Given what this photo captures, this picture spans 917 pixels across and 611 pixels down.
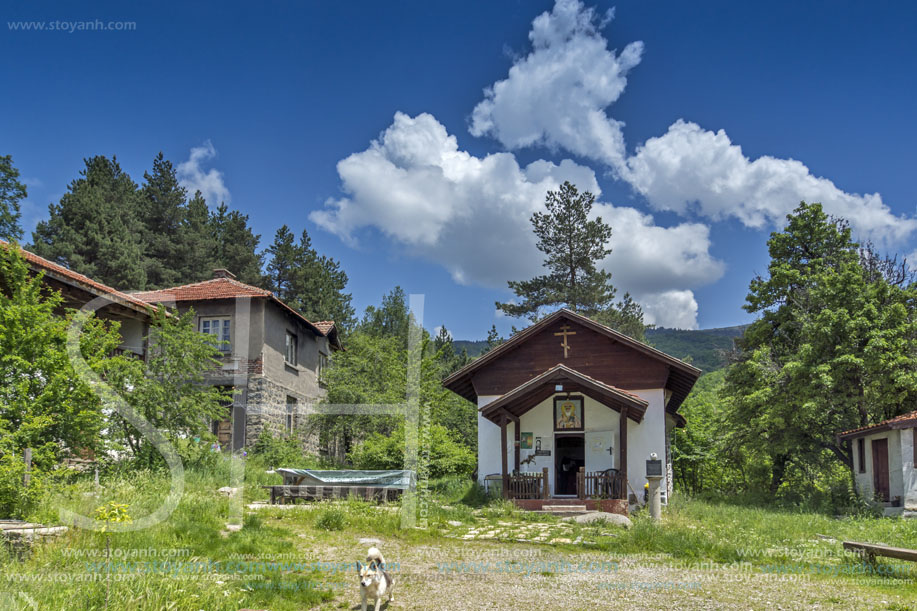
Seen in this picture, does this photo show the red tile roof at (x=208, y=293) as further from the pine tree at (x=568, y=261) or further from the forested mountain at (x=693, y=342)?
the forested mountain at (x=693, y=342)

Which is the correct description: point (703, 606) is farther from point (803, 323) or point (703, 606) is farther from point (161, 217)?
point (161, 217)

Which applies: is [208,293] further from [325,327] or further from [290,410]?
[325,327]

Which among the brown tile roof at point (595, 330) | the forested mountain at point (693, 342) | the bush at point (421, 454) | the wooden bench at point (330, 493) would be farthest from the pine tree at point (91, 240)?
the forested mountain at point (693, 342)

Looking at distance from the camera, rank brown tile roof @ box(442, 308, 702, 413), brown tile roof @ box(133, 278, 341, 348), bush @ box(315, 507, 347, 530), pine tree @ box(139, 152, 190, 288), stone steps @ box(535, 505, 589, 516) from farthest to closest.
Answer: pine tree @ box(139, 152, 190, 288) → brown tile roof @ box(133, 278, 341, 348) → brown tile roof @ box(442, 308, 702, 413) → stone steps @ box(535, 505, 589, 516) → bush @ box(315, 507, 347, 530)

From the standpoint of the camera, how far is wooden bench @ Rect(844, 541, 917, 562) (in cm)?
878

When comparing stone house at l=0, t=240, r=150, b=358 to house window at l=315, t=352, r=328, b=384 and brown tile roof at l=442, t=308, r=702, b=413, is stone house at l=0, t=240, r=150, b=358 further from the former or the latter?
house window at l=315, t=352, r=328, b=384

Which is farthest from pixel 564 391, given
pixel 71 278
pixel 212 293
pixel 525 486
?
pixel 212 293

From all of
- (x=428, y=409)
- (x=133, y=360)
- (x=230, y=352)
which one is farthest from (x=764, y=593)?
(x=230, y=352)

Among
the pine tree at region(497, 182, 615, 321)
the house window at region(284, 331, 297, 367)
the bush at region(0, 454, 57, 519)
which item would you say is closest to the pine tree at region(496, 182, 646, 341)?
the pine tree at region(497, 182, 615, 321)

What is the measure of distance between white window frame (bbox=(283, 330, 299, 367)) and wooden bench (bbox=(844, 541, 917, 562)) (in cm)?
2000

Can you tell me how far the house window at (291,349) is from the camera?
85.1ft

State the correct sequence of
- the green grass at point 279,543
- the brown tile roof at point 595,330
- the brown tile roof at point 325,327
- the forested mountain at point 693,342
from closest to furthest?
the green grass at point 279,543 < the brown tile roof at point 595,330 < the brown tile roof at point 325,327 < the forested mountain at point 693,342

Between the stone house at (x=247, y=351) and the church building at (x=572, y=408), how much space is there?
280 inches

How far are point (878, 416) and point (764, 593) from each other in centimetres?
1554
